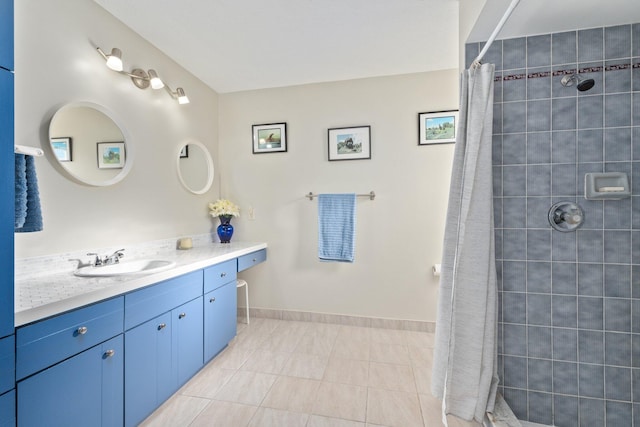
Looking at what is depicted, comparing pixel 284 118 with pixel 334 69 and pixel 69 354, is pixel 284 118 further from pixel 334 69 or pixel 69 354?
pixel 69 354

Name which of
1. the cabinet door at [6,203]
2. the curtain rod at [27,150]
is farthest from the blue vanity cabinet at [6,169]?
the curtain rod at [27,150]

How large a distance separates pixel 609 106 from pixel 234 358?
2.80 metres

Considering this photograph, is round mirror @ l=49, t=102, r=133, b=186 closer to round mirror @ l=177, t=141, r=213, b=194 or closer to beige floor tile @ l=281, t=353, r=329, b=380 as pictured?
round mirror @ l=177, t=141, r=213, b=194

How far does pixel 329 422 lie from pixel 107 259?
160cm

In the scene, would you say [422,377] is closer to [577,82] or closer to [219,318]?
[219,318]

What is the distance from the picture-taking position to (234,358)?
219 cm

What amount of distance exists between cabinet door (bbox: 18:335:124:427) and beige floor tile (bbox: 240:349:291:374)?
2.87 feet

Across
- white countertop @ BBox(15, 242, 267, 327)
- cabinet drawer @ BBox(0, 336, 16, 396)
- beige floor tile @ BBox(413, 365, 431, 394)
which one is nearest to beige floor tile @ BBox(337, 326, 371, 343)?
beige floor tile @ BBox(413, 365, 431, 394)

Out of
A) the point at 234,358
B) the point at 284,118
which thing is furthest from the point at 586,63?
the point at 234,358

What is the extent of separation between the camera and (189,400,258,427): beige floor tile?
5.00 feet

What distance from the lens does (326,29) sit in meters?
2.05

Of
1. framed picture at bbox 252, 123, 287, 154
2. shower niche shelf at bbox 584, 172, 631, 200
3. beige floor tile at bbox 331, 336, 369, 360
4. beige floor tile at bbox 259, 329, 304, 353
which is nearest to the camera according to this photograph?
shower niche shelf at bbox 584, 172, 631, 200

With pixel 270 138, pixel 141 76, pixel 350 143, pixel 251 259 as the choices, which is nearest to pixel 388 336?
pixel 251 259

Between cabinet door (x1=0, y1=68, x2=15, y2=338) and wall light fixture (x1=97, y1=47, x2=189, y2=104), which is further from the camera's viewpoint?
wall light fixture (x1=97, y1=47, x2=189, y2=104)
